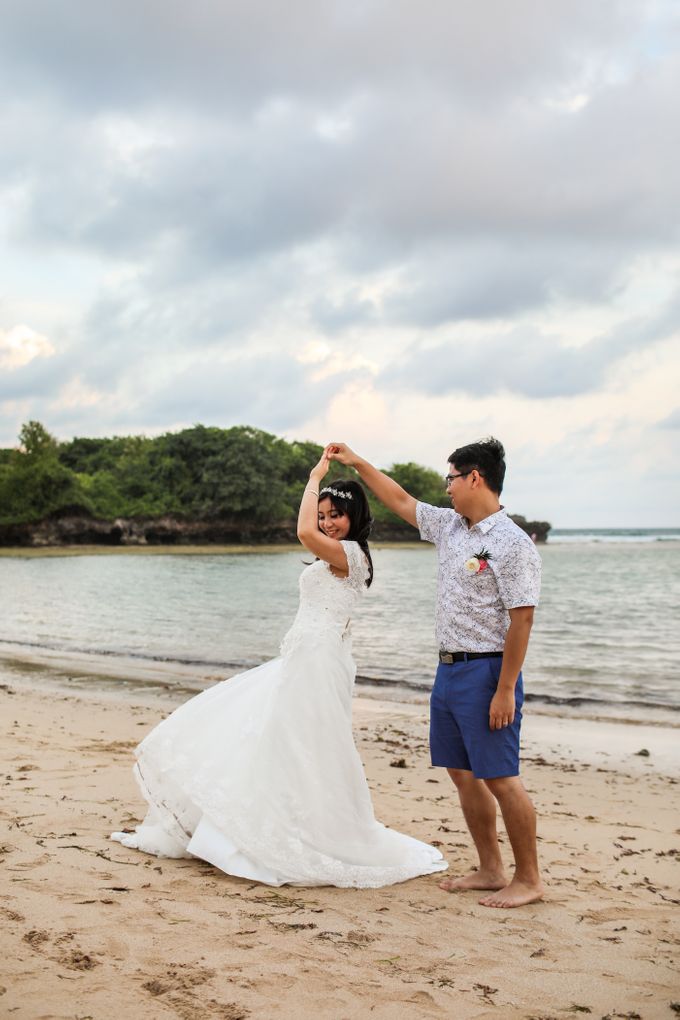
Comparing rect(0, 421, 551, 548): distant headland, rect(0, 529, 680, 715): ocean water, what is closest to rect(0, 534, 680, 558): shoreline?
rect(0, 421, 551, 548): distant headland

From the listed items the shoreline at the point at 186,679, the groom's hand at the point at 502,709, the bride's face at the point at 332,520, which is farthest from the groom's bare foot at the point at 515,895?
the shoreline at the point at 186,679

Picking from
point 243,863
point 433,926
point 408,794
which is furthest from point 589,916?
point 408,794

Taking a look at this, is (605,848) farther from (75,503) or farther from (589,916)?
(75,503)

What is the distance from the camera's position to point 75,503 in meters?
80.1

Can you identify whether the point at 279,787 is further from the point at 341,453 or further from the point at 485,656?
the point at 341,453

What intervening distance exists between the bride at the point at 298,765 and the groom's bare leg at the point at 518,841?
0.54m

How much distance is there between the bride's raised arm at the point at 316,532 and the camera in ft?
14.9

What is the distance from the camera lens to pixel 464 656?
14.2 ft

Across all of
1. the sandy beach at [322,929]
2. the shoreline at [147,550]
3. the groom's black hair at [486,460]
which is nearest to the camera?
the sandy beach at [322,929]

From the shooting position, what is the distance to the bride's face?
15.5 ft

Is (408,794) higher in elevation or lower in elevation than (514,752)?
lower

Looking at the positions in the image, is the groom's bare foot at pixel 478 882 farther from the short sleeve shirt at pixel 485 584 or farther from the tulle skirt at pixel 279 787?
the short sleeve shirt at pixel 485 584

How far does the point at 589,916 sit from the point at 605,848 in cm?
140

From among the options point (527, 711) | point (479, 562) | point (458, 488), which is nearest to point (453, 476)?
point (458, 488)
